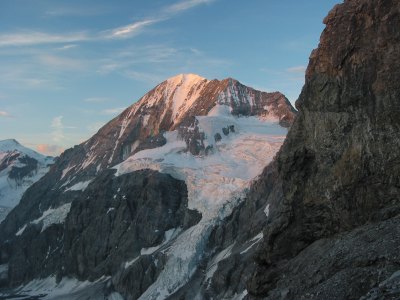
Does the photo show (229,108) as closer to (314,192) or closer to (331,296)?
(314,192)

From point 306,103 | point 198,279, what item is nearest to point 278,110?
point 198,279

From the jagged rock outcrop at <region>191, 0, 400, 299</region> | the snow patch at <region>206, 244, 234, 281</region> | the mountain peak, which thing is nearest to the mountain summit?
the mountain peak

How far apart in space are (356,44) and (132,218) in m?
100

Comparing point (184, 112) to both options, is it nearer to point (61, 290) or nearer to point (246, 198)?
point (61, 290)

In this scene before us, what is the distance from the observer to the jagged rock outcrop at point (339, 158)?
102 ft

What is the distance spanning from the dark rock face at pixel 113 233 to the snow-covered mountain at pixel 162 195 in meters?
0.27

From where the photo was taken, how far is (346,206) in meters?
34.0

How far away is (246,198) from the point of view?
10350 cm

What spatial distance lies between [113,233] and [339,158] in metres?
103

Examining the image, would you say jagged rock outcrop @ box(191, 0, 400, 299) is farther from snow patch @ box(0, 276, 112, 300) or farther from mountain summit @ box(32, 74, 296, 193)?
mountain summit @ box(32, 74, 296, 193)

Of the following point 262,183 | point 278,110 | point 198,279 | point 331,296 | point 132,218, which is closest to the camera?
point 331,296

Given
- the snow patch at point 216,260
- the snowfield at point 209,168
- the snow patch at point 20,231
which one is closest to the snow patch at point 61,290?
the snowfield at point 209,168

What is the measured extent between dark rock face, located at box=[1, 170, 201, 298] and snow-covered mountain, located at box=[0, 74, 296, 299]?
0.27 m

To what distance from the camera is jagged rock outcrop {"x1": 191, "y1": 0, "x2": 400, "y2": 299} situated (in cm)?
3111
